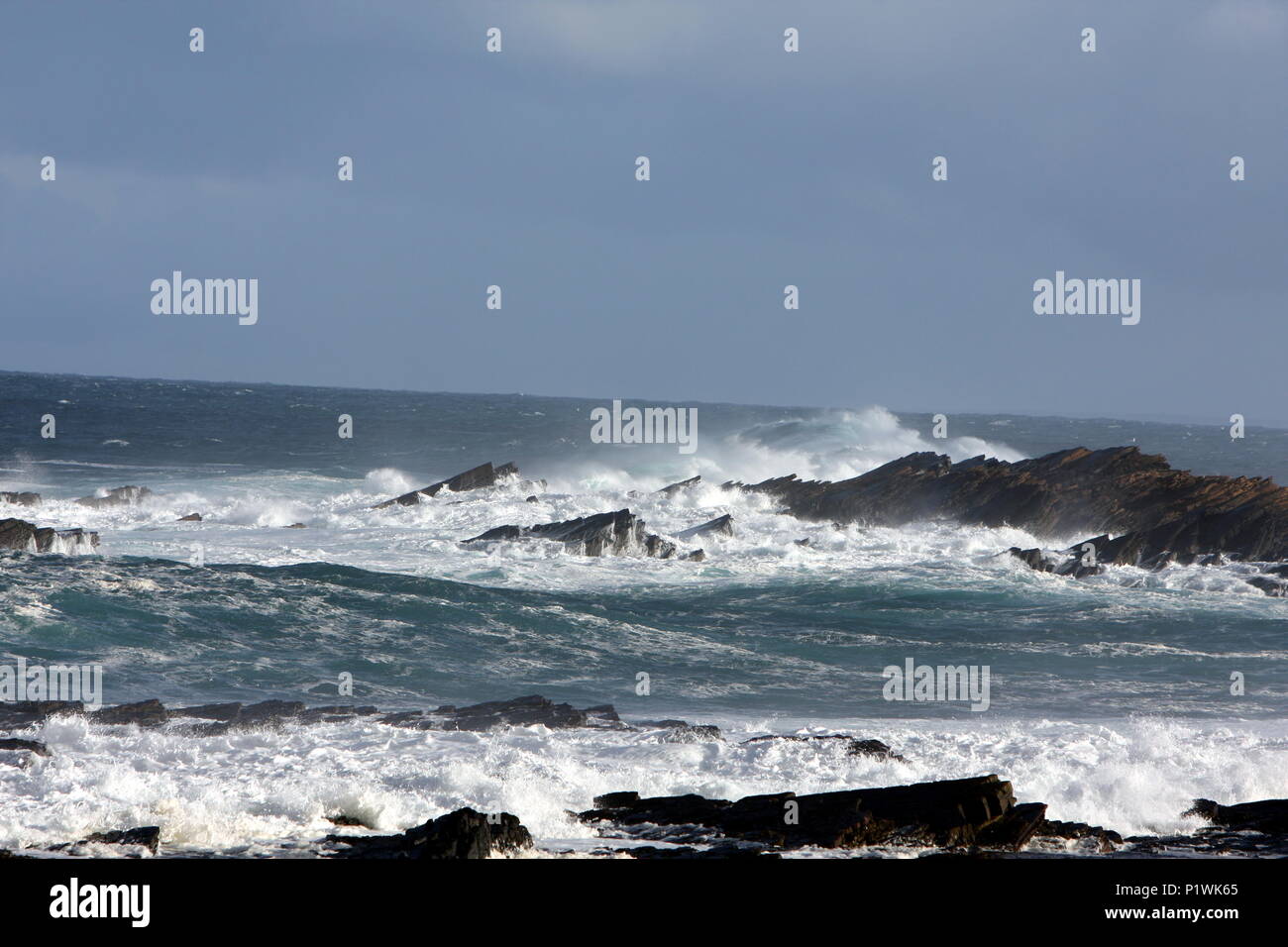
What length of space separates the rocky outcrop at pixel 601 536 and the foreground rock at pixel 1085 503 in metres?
8.25

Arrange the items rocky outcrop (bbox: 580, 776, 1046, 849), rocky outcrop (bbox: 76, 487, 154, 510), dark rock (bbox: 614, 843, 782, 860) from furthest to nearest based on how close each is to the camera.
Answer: rocky outcrop (bbox: 76, 487, 154, 510) < rocky outcrop (bbox: 580, 776, 1046, 849) < dark rock (bbox: 614, 843, 782, 860)

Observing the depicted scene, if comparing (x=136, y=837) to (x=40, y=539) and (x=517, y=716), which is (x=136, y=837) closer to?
(x=517, y=716)

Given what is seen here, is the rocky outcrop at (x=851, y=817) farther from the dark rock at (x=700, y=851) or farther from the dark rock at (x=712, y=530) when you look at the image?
the dark rock at (x=712, y=530)

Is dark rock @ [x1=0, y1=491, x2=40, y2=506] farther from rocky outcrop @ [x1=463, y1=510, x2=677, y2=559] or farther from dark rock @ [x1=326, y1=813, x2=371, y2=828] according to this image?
dark rock @ [x1=326, y1=813, x2=371, y2=828]

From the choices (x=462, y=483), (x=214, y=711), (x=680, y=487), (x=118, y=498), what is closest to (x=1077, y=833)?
(x=214, y=711)

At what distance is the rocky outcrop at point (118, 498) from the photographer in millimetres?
35688

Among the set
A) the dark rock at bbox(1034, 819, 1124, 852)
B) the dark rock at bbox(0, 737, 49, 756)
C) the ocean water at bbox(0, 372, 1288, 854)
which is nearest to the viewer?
the dark rock at bbox(1034, 819, 1124, 852)

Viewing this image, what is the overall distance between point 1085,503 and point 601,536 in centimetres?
1542

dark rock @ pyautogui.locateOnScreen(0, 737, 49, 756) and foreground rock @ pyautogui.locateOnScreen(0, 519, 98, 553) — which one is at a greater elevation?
foreground rock @ pyautogui.locateOnScreen(0, 519, 98, 553)

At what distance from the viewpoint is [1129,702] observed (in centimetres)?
1575

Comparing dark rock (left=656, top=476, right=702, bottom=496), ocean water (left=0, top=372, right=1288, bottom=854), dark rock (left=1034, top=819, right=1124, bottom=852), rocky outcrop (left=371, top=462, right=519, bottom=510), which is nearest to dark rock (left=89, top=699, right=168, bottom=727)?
ocean water (left=0, top=372, right=1288, bottom=854)

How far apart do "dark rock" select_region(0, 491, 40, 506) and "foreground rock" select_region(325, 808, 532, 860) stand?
31417 millimetres

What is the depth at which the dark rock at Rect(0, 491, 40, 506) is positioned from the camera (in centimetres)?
3544
